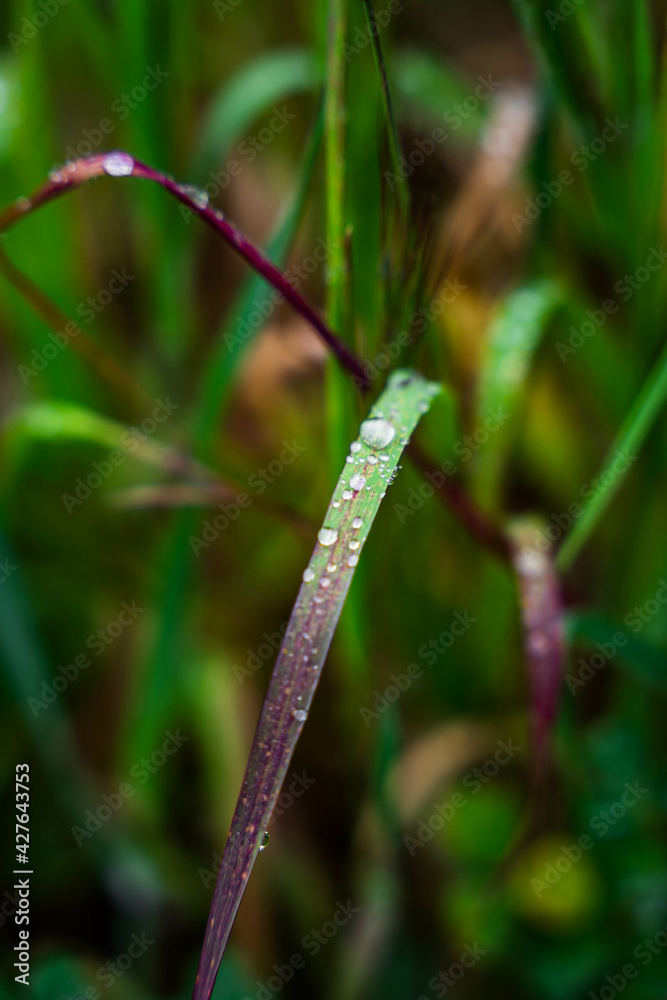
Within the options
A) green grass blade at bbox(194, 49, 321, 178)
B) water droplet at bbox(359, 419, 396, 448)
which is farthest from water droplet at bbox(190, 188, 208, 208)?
green grass blade at bbox(194, 49, 321, 178)

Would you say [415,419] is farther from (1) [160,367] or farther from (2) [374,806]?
(1) [160,367]

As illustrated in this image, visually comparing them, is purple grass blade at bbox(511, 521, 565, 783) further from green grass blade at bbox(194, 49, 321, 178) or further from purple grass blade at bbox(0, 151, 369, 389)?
green grass blade at bbox(194, 49, 321, 178)

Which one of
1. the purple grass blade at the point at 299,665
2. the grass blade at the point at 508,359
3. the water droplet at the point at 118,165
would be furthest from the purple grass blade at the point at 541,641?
the water droplet at the point at 118,165

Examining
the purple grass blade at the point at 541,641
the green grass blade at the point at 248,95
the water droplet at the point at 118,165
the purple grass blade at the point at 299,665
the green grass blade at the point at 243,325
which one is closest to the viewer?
the purple grass blade at the point at 299,665

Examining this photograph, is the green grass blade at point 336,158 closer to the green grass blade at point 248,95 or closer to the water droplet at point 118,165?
the water droplet at point 118,165

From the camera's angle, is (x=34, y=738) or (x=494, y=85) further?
(x=494, y=85)

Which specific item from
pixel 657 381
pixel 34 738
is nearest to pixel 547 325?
pixel 657 381
